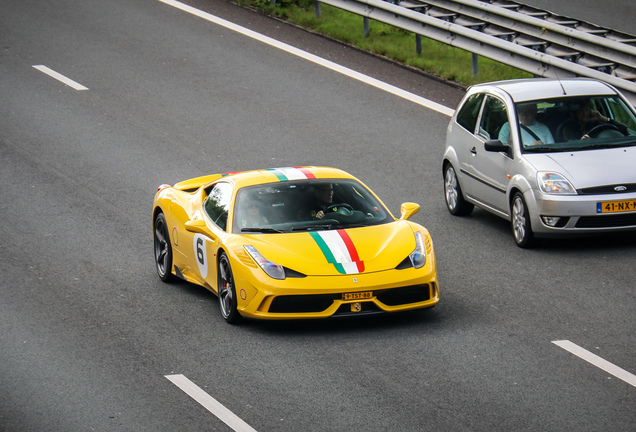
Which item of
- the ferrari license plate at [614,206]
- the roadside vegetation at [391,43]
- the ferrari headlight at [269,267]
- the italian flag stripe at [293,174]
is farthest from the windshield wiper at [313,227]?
the roadside vegetation at [391,43]

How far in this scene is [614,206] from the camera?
38.0ft

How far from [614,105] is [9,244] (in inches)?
286

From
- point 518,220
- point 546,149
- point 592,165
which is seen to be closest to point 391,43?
point 546,149

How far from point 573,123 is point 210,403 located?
6693 mm

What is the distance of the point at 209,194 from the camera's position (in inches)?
441

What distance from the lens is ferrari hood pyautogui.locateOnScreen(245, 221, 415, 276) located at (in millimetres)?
9375

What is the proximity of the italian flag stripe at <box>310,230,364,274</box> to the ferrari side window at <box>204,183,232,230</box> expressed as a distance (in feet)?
3.30

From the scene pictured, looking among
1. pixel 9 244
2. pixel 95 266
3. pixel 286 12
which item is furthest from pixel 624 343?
pixel 286 12

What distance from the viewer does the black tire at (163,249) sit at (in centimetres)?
1147

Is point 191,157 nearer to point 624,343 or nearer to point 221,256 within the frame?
point 221,256

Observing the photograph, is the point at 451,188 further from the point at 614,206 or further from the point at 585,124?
the point at 614,206

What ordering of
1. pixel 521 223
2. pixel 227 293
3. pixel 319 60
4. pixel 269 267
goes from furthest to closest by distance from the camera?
pixel 319 60
pixel 521 223
pixel 227 293
pixel 269 267

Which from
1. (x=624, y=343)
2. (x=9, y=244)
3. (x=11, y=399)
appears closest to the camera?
(x=11, y=399)

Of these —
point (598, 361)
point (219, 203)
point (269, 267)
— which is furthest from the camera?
point (219, 203)
